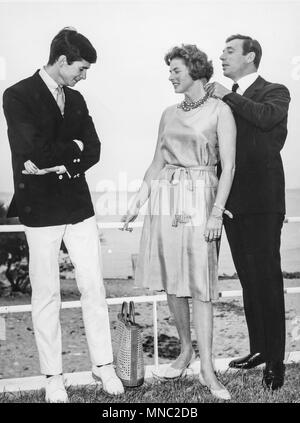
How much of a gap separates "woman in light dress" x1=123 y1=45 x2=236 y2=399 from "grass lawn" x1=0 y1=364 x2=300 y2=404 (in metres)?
0.10

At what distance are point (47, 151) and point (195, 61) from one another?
855 mm

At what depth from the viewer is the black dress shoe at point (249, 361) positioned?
9.20 feet

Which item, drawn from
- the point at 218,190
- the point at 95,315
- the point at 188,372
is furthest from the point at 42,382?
the point at 218,190

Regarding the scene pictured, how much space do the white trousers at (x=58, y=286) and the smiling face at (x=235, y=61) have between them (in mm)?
1081

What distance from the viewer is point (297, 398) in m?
2.55

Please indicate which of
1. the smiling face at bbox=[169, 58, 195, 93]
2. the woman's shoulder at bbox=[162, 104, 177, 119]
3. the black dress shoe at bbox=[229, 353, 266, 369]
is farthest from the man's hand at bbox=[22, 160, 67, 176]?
the black dress shoe at bbox=[229, 353, 266, 369]

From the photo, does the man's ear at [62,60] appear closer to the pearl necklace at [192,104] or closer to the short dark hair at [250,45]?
the pearl necklace at [192,104]

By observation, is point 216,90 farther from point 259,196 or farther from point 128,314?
point 128,314

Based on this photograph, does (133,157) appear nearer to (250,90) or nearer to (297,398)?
(250,90)

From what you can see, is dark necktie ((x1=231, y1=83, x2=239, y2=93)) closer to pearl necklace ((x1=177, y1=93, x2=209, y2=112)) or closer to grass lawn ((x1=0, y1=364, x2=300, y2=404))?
pearl necklace ((x1=177, y1=93, x2=209, y2=112))

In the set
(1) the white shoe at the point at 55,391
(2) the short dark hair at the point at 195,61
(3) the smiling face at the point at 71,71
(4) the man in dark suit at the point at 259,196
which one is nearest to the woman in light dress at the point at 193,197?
(2) the short dark hair at the point at 195,61

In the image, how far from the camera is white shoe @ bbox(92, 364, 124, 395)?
2.53m
